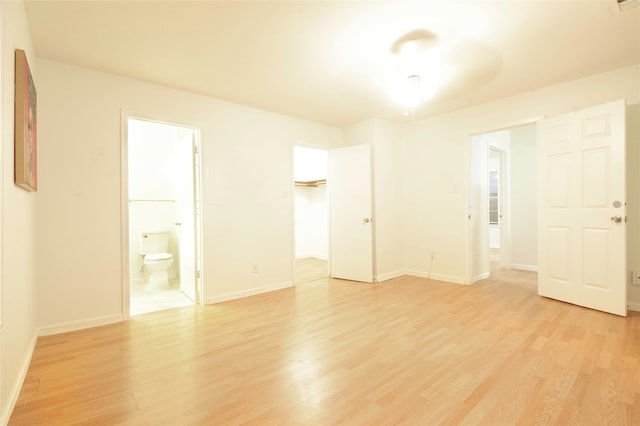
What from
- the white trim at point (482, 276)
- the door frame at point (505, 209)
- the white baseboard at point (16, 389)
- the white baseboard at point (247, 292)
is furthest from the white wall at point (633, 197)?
the white baseboard at point (16, 389)

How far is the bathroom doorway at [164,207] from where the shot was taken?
11.8ft

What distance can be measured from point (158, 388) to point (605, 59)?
468 cm

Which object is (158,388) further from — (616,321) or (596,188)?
(596,188)

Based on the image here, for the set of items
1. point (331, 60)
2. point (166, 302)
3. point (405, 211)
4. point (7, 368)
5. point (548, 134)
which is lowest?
point (166, 302)

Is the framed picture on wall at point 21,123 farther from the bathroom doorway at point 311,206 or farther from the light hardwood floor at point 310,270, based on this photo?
the bathroom doorway at point 311,206

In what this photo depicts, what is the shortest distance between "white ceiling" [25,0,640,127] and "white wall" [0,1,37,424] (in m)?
0.48

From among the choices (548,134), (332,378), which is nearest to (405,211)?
(548,134)

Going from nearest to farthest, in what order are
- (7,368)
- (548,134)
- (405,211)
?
(7,368) < (548,134) < (405,211)

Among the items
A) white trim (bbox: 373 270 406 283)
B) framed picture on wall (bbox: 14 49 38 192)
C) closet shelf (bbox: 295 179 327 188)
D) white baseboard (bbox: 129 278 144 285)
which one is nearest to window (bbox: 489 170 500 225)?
white trim (bbox: 373 270 406 283)

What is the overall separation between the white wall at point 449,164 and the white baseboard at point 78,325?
13.3 ft

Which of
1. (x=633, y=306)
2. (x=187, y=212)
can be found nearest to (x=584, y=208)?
(x=633, y=306)

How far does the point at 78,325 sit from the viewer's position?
272 cm

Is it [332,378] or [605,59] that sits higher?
[605,59]

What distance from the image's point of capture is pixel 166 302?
3.60 m
